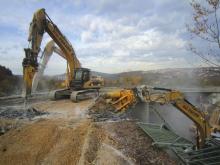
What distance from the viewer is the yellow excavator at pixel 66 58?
1808 centimetres

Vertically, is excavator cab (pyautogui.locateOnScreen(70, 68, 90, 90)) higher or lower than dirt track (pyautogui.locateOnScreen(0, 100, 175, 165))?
higher

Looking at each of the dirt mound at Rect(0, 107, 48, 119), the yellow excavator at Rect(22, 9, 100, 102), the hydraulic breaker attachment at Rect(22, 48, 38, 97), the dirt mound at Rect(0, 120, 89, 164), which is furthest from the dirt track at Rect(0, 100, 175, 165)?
the yellow excavator at Rect(22, 9, 100, 102)

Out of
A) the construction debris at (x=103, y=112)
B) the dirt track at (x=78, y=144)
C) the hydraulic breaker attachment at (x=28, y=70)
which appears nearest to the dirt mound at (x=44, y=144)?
the dirt track at (x=78, y=144)

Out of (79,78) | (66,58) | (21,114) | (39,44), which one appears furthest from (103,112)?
(66,58)

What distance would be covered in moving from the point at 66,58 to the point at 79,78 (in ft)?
6.39

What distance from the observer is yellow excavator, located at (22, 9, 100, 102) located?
59.3 ft

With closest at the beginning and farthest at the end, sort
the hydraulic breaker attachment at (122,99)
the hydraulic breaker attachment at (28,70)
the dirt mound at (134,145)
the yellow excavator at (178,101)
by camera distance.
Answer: the dirt mound at (134,145) < the yellow excavator at (178,101) < the hydraulic breaker attachment at (122,99) < the hydraulic breaker attachment at (28,70)

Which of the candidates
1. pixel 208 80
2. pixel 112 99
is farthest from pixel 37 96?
pixel 208 80

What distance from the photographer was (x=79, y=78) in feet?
76.7

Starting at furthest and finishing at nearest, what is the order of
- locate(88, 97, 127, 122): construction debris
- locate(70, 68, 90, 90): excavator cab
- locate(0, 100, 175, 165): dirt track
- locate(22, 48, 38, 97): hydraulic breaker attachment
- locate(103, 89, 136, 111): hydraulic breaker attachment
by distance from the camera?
locate(70, 68, 90, 90): excavator cab → locate(22, 48, 38, 97): hydraulic breaker attachment → locate(103, 89, 136, 111): hydraulic breaker attachment → locate(88, 97, 127, 122): construction debris → locate(0, 100, 175, 165): dirt track

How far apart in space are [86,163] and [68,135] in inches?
81.9

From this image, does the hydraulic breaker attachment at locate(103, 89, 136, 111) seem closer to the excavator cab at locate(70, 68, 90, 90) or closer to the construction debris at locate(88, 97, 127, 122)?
the construction debris at locate(88, 97, 127, 122)

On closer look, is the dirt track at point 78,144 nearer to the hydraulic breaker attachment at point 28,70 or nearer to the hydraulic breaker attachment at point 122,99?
the hydraulic breaker attachment at point 122,99

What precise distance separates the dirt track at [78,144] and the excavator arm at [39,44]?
508 centimetres
